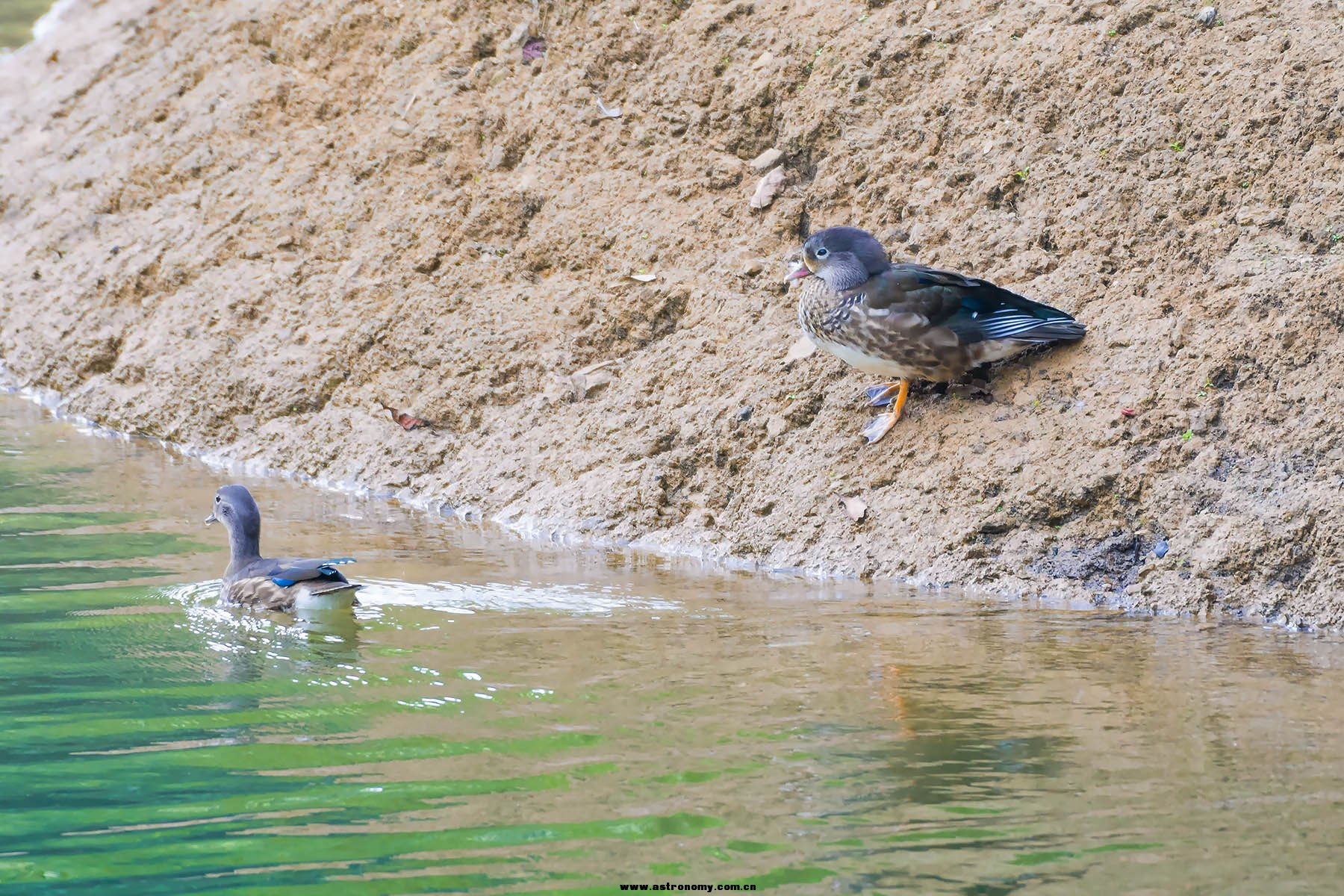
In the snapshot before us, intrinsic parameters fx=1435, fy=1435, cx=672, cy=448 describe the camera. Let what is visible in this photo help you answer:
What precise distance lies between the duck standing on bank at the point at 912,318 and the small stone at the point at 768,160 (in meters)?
2.02

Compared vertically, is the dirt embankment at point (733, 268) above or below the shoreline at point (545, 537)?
Answer: above

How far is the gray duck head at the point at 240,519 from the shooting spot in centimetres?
668

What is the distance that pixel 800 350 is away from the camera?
788 cm

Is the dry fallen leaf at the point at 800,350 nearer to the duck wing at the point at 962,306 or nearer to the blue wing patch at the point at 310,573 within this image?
the duck wing at the point at 962,306

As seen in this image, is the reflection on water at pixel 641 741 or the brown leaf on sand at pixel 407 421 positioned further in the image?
→ the brown leaf on sand at pixel 407 421

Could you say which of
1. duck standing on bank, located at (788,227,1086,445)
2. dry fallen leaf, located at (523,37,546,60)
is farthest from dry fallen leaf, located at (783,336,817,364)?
dry fallen leaf, located at (523,37,546,60)

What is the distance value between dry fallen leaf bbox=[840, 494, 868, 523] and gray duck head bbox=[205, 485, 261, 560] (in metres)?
2.80

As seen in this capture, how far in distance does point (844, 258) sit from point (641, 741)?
11.4ft

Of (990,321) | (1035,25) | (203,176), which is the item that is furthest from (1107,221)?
(203,176)

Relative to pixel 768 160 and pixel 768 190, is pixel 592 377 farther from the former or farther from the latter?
pixel 768 160

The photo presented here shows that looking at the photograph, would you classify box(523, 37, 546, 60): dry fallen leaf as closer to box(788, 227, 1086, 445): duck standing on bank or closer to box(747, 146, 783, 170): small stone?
box(747, 146, 783, 170): small stone

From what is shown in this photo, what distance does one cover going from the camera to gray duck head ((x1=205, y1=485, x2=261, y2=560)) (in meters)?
6.68

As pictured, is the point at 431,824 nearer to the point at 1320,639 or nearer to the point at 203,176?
the point at 1320,639

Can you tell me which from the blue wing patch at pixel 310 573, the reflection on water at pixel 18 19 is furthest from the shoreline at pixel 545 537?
the reflection on water at pixel 18 19
